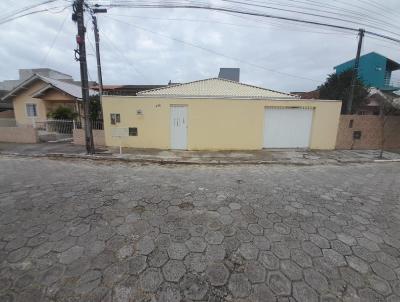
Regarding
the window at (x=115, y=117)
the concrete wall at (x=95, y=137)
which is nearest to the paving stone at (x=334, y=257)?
the window at (x=115, y=117)

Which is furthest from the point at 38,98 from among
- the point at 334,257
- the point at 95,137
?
the point at 334,257

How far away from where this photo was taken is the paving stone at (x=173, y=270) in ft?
7.17

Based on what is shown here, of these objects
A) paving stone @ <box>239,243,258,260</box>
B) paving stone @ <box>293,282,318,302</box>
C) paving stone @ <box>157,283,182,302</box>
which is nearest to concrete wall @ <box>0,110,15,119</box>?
paving stone @ <box>157,283,182,302</box>

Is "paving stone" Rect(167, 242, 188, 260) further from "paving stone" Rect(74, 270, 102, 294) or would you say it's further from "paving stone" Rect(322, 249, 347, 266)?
"paving stone" Rect(322, 249, 347, 266)

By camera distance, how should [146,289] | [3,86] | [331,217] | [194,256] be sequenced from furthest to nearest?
[3,86]
[331,217]
[194,256]
[146,289]

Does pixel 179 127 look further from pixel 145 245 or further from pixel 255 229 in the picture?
pixel 145 245

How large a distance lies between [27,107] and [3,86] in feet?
70.8

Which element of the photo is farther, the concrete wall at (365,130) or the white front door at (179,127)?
the concrete wall at (365,130)

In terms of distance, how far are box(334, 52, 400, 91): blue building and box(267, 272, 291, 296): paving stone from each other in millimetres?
24773

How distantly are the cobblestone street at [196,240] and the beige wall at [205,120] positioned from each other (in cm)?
404

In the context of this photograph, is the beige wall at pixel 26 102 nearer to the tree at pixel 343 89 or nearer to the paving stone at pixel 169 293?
the paving stone at pixel 169 293

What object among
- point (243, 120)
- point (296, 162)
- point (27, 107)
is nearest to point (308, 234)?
point (296, 162)

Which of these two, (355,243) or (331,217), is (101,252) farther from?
(331,217)

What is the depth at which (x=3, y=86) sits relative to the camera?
29969mm
